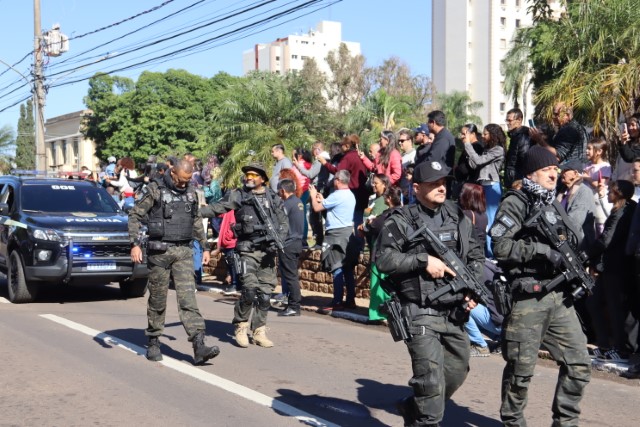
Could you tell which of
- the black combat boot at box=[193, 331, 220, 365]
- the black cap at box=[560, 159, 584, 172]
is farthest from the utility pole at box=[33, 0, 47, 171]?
the black cap at box=[560, 159, 584, 172]

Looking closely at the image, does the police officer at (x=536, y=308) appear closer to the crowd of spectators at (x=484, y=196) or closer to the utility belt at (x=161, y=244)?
the crowd of spectators at (x=484, y=196)

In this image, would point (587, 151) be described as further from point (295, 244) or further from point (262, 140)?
point (262, 140)

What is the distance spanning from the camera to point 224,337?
10.2 m

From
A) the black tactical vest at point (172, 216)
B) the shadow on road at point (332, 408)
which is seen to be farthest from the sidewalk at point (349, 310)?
the black tactical vest at point (172, 216)

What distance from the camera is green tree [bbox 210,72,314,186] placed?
2209cm

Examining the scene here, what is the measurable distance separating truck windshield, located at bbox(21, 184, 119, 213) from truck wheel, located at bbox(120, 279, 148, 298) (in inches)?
50.7

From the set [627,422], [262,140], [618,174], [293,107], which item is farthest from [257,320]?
[293,107]

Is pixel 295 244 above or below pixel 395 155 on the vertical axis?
below

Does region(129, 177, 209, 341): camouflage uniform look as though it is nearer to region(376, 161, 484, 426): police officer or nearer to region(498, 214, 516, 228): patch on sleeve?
region(376, 161, 484, 426): police officer

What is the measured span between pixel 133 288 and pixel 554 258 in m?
9.74

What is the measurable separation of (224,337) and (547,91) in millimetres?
7275

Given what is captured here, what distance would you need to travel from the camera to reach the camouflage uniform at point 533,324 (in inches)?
215

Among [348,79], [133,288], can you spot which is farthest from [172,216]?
[348,79]

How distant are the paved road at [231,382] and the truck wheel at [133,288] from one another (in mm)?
2642
